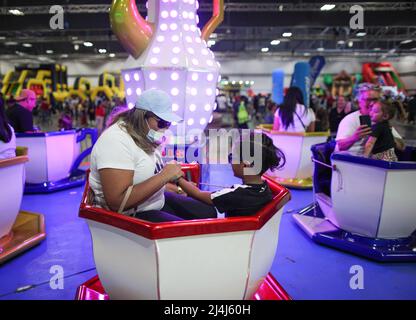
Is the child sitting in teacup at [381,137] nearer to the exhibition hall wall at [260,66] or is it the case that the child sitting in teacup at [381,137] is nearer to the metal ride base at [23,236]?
the metal ride base at [23,236]

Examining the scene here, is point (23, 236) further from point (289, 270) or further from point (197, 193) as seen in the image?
point (289, 270)

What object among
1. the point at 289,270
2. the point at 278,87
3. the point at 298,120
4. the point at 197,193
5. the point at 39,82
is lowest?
the point at 289,270

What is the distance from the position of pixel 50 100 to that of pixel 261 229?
17.4 m

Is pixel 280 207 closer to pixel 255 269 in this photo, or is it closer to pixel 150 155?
pixel 255 269

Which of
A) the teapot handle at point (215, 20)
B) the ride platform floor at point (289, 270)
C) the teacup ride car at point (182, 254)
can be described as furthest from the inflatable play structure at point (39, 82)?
the teacup ride car at point (182, 254)

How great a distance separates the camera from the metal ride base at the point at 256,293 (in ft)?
6.69

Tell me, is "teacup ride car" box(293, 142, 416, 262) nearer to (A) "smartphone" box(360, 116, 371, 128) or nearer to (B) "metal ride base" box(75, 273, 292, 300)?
(A) "smartphone" box(360, 116, 371, 128)

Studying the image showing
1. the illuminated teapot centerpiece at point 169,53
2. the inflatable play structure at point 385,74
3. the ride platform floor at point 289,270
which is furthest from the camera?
the inflatable play structure at point 385,74

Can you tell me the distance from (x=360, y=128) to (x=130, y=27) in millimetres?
2269

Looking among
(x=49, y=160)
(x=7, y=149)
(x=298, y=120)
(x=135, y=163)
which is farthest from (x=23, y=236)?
(x=298, y=120)

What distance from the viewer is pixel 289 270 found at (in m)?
2.61

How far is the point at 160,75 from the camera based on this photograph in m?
3.49

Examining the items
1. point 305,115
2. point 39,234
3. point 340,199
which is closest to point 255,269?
point 340,199

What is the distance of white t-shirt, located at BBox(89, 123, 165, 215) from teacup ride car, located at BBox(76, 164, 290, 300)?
0.19 metres
